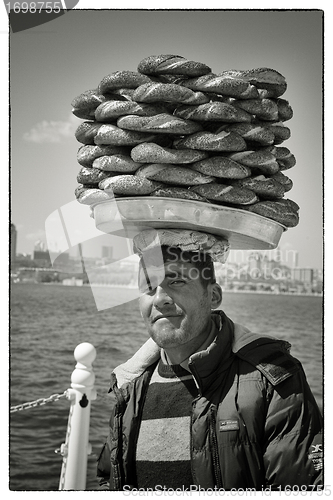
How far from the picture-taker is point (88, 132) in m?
1.95

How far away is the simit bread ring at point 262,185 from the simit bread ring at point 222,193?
0.03 m

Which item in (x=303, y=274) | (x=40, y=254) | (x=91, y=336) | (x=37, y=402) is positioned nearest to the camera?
(x=37, y=402)

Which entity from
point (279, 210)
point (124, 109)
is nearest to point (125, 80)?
point (124, 109)

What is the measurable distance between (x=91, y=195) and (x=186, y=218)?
0.34 metres

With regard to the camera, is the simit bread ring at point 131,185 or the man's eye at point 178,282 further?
the man's eye at point 178,282

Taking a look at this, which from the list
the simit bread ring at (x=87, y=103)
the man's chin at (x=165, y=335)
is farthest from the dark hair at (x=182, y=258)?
the simit bread ring at (x=87, y=103)

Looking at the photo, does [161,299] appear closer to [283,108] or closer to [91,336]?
[283,108]

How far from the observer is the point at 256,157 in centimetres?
183

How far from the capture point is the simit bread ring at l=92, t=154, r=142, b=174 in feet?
6.07

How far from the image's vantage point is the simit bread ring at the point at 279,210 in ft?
6.17

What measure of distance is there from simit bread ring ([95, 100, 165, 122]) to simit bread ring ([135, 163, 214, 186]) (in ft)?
0.57


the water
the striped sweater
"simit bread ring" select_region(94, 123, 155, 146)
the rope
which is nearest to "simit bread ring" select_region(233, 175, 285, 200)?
"simit bread ring" select_region(94, 123, 155, 146)

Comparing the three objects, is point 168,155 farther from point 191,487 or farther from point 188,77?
point 191,487

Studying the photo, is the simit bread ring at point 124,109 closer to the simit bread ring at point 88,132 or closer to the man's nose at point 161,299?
the simit bread ring at point 88,132
